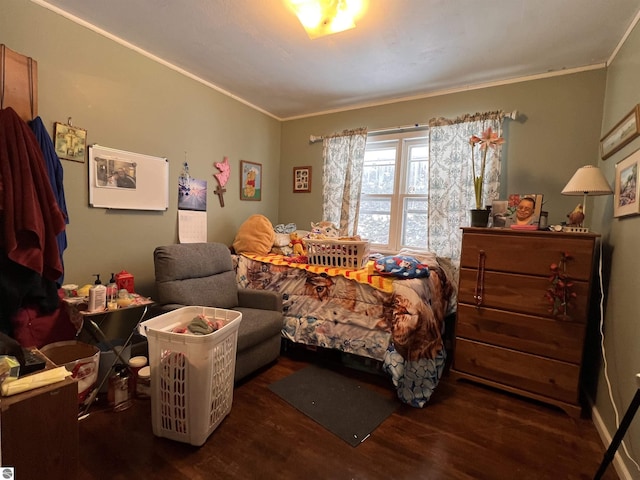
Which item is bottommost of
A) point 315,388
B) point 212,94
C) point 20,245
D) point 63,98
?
point 315,388

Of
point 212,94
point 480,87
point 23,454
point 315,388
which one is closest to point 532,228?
point 480,87

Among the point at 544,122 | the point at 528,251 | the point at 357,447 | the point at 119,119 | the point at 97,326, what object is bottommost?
the point at 357,447

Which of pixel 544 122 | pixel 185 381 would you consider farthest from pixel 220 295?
pixel 544 122

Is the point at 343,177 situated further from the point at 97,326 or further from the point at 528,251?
the point at 97,326

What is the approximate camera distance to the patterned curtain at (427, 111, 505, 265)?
2592 millimetres

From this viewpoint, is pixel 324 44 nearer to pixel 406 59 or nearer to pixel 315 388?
pixel 406 59

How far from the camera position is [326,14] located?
173cm

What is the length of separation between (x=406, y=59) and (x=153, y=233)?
8.06 feet

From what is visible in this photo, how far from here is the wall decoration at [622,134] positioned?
156 cm

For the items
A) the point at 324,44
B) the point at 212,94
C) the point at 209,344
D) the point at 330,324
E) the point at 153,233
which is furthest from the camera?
the point at 212,94

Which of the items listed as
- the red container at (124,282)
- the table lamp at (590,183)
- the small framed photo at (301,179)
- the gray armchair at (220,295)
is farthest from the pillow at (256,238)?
the table lamp at (590,183)

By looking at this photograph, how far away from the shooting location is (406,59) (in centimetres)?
232

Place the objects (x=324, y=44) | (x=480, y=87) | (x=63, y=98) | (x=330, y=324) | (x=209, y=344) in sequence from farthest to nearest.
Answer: (x=480, y=87), (x=330, y=324), (x=324, y=44), (x=63, y=98), (x=209, y=344)

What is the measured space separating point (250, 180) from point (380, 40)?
1.93 meters
